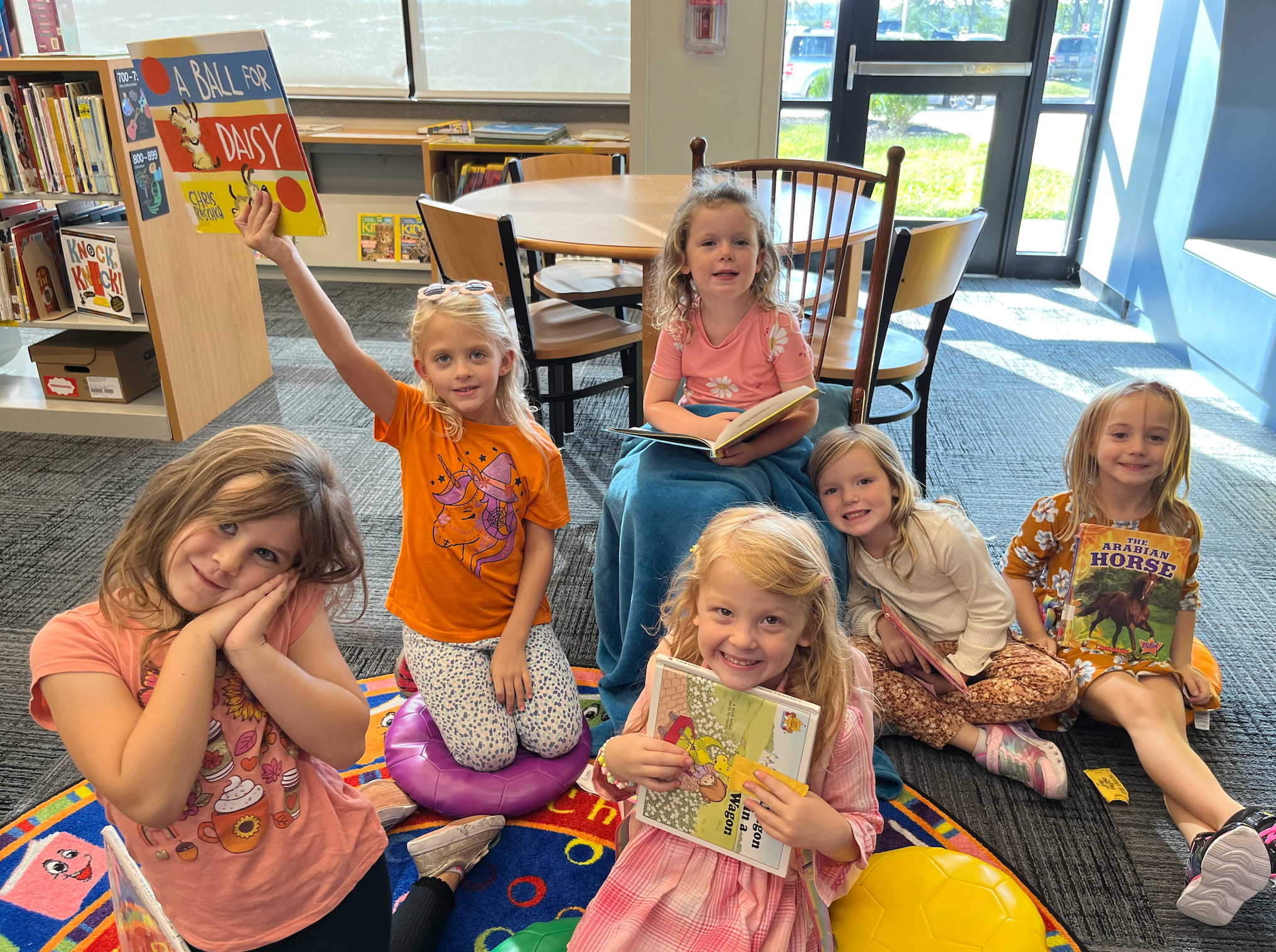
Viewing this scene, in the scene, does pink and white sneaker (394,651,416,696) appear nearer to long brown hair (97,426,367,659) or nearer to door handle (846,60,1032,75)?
long brown hair (97,426,367,659)

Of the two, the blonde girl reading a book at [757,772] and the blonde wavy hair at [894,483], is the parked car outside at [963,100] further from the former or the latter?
the blonde girl reading a book at [757,772]

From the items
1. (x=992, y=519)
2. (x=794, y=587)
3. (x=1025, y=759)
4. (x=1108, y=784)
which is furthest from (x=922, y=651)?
(x=992, y=519)

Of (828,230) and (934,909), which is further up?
(828,230)

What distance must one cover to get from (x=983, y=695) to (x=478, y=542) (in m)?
0.99

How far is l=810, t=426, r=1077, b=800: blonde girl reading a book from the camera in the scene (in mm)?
1682

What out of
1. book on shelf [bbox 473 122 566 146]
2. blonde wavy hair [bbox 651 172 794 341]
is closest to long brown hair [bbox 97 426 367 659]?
blonde wavy hair [bbox 651 172 794 341]

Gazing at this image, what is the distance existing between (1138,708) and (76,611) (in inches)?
66.9

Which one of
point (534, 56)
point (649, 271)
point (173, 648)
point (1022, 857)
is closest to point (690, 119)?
point (534, 56)

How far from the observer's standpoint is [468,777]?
1.60 meters

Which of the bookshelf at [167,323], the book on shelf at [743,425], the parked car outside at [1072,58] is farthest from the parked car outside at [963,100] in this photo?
the book on shelf at [743,425]

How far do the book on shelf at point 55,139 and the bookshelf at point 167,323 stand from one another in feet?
0.12

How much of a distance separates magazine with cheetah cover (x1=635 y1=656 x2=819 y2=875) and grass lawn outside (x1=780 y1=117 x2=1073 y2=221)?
163 inches

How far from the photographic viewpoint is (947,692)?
5.74 ft

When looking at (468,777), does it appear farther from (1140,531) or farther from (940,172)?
(940,172)
